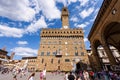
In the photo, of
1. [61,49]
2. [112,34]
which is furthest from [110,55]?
[61,49]

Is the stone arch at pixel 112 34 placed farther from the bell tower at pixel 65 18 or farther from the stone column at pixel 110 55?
the bell tower at pixel 65 18

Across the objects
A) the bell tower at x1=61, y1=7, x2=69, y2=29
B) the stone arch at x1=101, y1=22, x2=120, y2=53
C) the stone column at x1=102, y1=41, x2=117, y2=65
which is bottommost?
the stone column at x1=102, y1=41, x2=117, y2=65

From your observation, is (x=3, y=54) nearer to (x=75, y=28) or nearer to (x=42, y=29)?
(x=42, y=29)

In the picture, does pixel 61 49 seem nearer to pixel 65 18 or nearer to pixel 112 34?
pixel 65 18

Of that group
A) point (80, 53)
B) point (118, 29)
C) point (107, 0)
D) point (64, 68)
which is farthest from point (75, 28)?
point (107, 0)

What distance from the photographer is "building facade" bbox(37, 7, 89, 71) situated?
41.2 m

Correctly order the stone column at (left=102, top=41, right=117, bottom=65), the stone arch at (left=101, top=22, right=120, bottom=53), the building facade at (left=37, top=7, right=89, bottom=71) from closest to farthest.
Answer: the stone column at (left=102, top=41, right=117, bottom=65)
the stone arch at (left=101, top=22, right=120, bottom=53)
the building facade at (left=37, top=7, right=89, bottom=71)

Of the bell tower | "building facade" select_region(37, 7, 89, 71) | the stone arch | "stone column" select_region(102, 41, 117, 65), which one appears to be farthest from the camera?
the bell tower

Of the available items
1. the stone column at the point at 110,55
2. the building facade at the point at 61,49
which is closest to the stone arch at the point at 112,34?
the stone column at the point at 110,55

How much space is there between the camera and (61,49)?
144 feet

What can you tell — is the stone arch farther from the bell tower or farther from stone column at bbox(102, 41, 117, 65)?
the bell tower

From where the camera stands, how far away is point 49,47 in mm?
43781

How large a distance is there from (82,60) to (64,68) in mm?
8053

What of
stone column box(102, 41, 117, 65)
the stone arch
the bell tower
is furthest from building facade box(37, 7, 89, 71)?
stone column box(102, 41, 117, 65)
